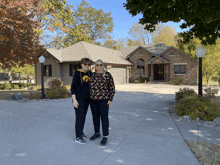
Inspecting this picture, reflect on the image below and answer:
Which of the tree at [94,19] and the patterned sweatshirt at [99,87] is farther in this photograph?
the tree at [94,19]

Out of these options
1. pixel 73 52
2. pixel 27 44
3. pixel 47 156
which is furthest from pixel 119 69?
pixel 47 156

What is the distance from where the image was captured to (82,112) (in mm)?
3932

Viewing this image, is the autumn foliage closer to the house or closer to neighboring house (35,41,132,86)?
the house

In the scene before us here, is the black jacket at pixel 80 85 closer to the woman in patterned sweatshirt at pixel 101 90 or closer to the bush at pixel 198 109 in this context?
the woman in patterned sweatshirt at pixel 101 90

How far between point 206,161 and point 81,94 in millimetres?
2719

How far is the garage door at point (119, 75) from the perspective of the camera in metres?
24.5

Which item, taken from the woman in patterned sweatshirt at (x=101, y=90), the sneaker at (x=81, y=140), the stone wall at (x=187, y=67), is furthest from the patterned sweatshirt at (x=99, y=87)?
the stone wall at (x=187, y=67)

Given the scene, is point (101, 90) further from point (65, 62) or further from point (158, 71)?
point (158, 71)

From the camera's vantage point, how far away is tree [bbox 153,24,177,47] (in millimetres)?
44856

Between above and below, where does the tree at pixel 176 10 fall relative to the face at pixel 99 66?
above

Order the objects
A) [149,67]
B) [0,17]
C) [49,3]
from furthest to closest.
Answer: [149,67]
[49,3]
[0,17]

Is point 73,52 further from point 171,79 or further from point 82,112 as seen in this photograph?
point 82,112

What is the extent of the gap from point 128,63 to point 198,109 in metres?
21.5

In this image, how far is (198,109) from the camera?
6039 millimetres
